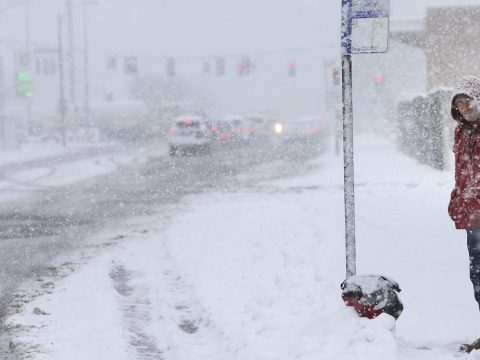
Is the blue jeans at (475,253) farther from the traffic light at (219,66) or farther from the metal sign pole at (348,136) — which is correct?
the traffic light at (219,66)

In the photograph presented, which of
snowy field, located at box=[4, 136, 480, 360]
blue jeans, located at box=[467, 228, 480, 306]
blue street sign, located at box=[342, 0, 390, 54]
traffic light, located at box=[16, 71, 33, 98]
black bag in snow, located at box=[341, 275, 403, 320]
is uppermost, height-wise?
traffic light, located at box=[16, 71, 33, 98]

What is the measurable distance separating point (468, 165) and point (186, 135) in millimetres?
26712

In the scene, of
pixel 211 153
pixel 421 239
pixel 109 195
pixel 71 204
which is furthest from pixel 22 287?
pixel 211 153

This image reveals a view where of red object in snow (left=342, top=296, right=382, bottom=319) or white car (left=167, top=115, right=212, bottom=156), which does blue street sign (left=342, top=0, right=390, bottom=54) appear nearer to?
red object in snow (left=342, top=296, right=382, bottom=319)

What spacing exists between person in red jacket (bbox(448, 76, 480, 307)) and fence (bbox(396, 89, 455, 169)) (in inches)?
567

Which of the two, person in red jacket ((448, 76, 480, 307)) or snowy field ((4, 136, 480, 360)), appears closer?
person in red jacket ((448, 76, 480, 307))

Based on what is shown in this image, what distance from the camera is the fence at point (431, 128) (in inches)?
758

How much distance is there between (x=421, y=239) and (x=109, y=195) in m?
8.86

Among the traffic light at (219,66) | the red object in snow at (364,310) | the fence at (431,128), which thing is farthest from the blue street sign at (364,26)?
the traffic light at (219,66)

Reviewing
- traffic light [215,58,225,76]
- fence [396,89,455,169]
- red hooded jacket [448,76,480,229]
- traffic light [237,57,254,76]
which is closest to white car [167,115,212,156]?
fence [396,89,455,169]

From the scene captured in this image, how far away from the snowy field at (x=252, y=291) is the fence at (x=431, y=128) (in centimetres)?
689

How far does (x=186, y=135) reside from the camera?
103 ft

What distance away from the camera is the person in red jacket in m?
4.84

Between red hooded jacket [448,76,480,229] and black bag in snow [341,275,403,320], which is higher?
red hooded jacket [448,76,480,229]
